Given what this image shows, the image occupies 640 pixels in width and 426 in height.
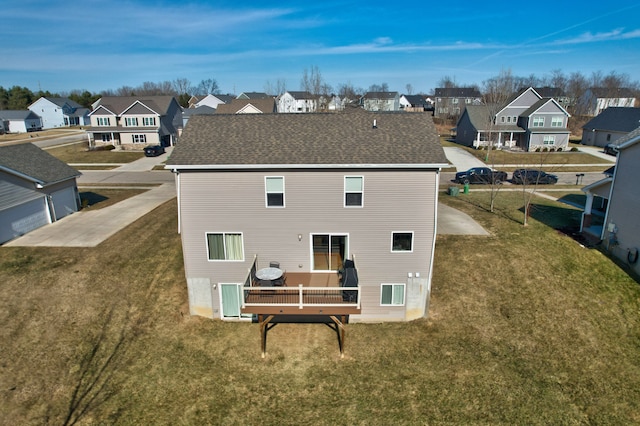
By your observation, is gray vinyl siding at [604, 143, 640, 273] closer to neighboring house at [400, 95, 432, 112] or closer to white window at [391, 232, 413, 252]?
white window at [391, 232, 413, 252]

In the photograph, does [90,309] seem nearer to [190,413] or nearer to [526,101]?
[190,413]

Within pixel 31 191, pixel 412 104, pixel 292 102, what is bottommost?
pixel 31 191

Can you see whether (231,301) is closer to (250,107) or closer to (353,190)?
(353,190)

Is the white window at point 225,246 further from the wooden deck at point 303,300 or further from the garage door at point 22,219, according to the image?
the garage door at point 22,219

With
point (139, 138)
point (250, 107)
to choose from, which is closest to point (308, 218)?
point (250, 107)

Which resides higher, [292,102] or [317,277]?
[292,102]

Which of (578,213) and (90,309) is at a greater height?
(578,213)

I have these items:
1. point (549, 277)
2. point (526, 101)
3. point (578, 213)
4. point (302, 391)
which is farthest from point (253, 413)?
point (526, 101)

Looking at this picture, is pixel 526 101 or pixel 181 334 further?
pixel 526 101
